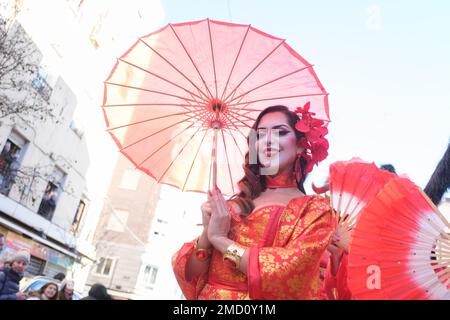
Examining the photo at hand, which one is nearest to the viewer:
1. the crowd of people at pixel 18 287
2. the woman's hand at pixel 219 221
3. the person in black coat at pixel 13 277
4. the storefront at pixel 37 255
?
the woman's hand at pixel 219 221

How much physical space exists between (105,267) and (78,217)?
357 inches

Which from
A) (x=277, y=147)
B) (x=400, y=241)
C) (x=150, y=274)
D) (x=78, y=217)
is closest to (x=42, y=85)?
(x=78, y=217)

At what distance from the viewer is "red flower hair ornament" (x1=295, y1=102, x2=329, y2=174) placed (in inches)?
74.1

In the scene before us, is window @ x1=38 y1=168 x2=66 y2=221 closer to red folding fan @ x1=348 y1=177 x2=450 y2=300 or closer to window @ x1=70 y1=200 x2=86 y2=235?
window @ x1=70 y1=200 x2=86 y2=235

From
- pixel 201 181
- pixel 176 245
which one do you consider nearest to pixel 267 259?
pixel 201 181

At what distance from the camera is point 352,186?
6.69ft

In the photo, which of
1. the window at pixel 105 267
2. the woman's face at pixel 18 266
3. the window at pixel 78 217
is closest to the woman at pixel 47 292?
the woman's face at pixel 18 266

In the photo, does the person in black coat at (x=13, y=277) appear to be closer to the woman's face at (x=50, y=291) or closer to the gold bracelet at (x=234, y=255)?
the woman's face at (x=50, y=291)

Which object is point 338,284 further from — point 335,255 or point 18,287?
point 18,287

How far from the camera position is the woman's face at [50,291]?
6.26m

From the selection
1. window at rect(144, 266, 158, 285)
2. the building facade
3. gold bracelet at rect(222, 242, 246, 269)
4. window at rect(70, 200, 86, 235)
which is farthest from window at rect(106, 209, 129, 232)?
gold bracelet at rect(222, 242, 246, 269)

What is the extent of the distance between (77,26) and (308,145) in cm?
1538

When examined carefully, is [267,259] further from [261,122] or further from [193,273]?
[261,122]

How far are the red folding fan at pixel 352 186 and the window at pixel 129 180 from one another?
86.3 feet
